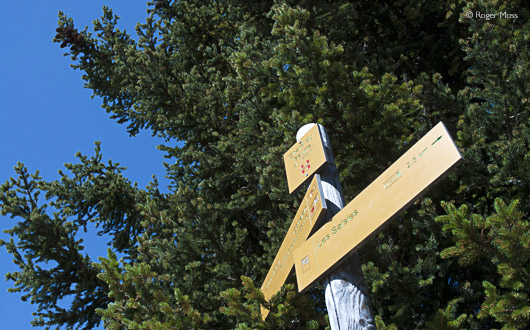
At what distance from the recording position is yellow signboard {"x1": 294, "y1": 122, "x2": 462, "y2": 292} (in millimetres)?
2676

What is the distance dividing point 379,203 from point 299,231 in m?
0.90

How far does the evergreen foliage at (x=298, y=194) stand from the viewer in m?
4.48

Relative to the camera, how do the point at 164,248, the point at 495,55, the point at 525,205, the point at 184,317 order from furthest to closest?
the point at 164,248
the point at 495,55
the point at 525,205
the point at 184,317

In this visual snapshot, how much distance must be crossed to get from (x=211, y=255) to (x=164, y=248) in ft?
2.23

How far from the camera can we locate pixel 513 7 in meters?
6.89

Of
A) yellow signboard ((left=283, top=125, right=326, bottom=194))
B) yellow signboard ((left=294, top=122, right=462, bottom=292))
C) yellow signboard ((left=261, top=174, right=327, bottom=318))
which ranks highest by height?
yellow signboard ((left=283, top=125, right=326, bottom=194))

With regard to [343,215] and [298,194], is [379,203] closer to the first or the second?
[343,215]

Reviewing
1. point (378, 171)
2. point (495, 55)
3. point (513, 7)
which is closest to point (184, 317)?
point (378, 171)

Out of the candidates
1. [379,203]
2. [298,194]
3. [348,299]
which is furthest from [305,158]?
[298,194]

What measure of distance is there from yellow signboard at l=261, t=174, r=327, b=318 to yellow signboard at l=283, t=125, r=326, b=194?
0.60ft

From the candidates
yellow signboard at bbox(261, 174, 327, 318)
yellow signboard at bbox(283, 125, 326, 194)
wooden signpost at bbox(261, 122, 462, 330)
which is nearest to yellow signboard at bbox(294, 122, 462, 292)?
wooden signpost at bbox(261, 122, 462, 330)

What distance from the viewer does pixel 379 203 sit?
2.92 m

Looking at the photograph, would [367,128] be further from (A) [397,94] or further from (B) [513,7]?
(B) [513,7]

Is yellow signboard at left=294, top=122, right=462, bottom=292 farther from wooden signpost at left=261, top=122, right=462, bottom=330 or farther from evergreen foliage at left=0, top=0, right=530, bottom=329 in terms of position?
evergreen foliage at left=0, top=0, right=530, bottom=329
